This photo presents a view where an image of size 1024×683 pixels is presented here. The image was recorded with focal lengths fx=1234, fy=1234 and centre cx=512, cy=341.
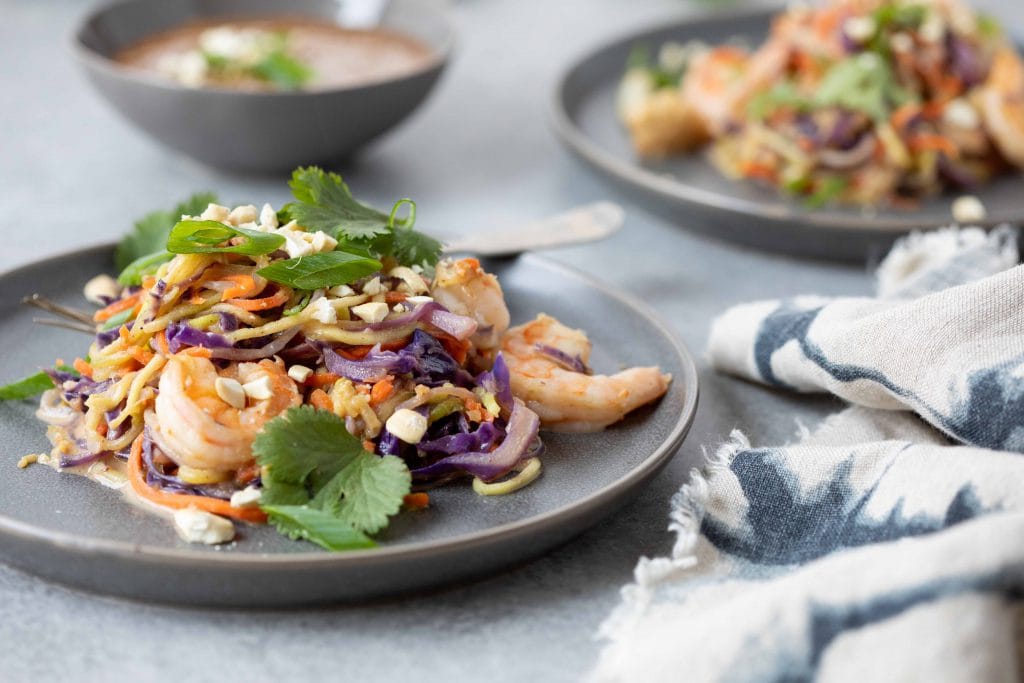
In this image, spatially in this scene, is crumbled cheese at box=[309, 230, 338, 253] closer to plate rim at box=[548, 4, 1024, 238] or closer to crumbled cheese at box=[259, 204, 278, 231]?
crumbled cheese at box=[259, 204, 278, 231]

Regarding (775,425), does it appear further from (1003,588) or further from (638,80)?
(638,80)

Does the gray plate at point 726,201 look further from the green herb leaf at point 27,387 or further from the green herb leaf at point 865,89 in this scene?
the green herb leaf at point 27,387

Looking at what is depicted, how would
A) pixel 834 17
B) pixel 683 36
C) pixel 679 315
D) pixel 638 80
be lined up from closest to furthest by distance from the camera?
pixel 679 315 → pixel 834 17 → pixel 638 80 → pixel 683 36

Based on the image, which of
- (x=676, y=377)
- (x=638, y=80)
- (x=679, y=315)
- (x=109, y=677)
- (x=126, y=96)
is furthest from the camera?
(x=638, y=80)

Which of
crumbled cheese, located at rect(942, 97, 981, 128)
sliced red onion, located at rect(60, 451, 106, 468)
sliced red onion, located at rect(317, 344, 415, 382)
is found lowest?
sliced red onion, located at rect(60, 451, 106, 468)

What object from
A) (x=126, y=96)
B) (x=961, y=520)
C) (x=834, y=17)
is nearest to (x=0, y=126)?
(x=126, y=96)

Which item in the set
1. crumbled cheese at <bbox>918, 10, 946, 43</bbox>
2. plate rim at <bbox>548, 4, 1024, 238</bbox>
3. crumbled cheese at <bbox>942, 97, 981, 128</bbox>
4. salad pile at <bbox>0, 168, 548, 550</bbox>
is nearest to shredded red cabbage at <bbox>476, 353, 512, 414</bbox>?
salad pile at <bbox>0, 168, 548, 550</bbox>
